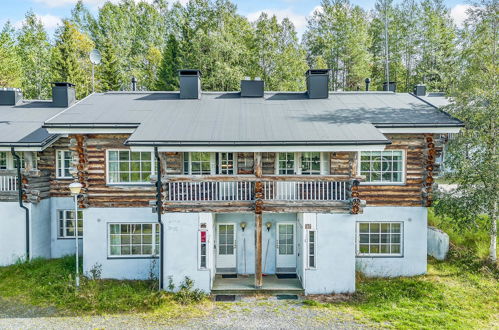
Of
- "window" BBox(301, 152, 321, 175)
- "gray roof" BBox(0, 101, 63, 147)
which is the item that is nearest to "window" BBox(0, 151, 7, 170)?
"gray roof" BBox(0, 101, 63, 147)

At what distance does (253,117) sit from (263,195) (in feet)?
9.78

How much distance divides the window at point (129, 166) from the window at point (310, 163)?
5.36 metres

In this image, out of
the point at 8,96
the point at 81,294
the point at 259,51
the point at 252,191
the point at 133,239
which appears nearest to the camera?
the point at 81,294

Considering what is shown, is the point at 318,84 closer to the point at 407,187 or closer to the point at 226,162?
the point at 407,187

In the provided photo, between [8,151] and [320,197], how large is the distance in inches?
462

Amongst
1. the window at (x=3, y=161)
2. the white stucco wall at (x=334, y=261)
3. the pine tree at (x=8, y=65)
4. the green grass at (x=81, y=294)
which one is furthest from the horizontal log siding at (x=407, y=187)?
the pine tree at (x=8, y=65)

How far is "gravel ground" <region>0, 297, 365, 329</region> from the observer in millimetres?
8531

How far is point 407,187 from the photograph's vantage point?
11.8 m

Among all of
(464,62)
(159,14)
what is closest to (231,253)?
(464,62)

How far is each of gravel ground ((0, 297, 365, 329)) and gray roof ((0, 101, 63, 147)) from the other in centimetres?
574

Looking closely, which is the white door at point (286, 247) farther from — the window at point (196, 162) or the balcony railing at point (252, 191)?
the window at point (196, 162)

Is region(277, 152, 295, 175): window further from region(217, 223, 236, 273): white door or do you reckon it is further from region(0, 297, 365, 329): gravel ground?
region(0, 297, 365, 329): gravel ground

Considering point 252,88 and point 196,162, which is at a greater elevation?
point 252,88

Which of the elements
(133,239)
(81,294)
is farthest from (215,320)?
(133,239)
